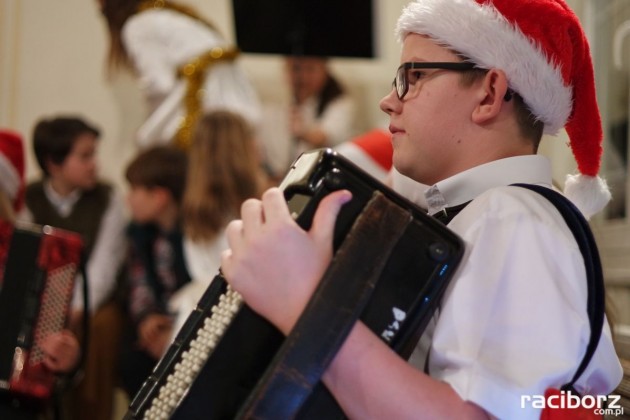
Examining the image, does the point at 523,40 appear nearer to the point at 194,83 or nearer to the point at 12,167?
the point at 12,167

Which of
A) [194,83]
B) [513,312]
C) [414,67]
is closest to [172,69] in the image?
[194,83]

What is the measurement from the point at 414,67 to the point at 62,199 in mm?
2978

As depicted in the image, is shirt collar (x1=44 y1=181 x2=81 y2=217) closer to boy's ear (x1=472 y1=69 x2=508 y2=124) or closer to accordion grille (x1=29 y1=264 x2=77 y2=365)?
accordion grille (x1=29 y1=264 x2=77 y2=365)

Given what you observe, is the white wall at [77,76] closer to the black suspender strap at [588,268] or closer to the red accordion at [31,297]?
the red accordion at [31,297]

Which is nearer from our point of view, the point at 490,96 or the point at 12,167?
the point at 490,96

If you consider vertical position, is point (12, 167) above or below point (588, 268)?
below

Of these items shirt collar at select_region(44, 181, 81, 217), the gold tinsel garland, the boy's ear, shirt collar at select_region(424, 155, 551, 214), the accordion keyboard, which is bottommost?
shirt collar at select_region(44, 181, 81, 217)

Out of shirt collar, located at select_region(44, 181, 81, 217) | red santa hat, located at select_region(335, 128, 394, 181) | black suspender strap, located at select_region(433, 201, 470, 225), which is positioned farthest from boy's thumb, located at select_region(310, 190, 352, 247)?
shirt collar, located at select_region(44, 181, 81, 217)

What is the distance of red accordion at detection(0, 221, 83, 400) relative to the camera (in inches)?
101

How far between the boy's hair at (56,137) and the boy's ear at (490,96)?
9.85 feet

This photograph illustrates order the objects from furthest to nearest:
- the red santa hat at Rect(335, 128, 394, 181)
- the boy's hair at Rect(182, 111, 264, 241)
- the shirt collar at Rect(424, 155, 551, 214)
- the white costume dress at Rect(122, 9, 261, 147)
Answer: the white costume dress at Rect(122, 9, 261, 147), the boy's hair at Rect(182, 111, 264, 241), the red santa hat at Rect(335, 128, 394, 181), the shirt collar at Rect(424, 155, 551, 214)

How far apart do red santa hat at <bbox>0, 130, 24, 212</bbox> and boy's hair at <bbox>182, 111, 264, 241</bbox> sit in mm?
684

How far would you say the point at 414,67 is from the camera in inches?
48.7

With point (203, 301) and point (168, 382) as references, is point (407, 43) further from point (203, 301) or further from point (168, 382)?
point (168, 382)
